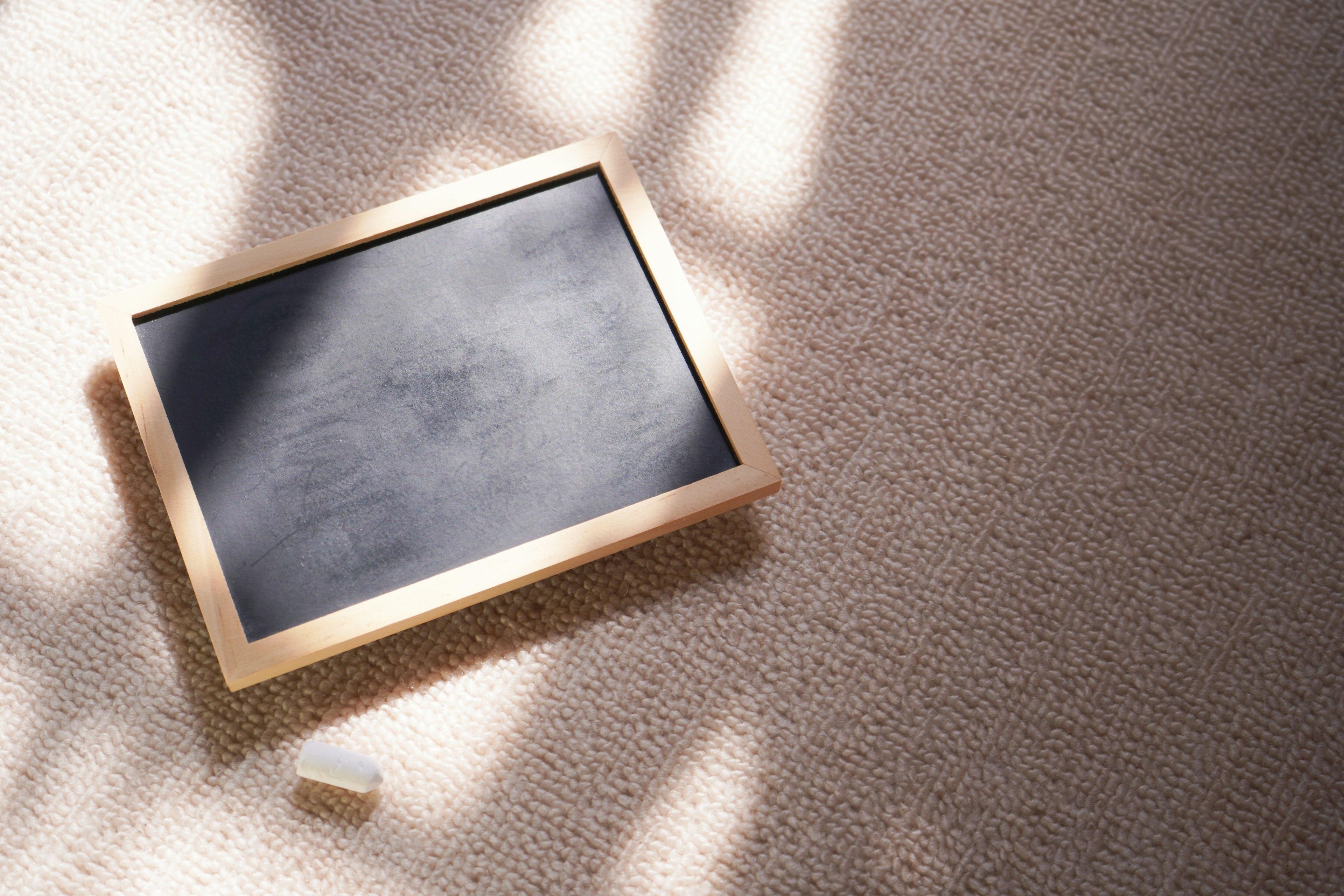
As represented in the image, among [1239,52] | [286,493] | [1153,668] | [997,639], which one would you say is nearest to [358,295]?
[286,493]

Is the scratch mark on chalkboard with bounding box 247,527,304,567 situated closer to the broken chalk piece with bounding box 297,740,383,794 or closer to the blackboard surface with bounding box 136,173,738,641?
the blackboard surface with bounding box 136,173,738,641

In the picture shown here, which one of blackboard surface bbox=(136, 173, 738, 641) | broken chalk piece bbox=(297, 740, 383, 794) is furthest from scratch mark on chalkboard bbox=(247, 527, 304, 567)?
broken chalk piece bbox=(297, 740, 383, 794)

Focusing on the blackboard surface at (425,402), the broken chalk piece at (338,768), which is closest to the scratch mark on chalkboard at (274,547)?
the blackboard surface at (425,402)

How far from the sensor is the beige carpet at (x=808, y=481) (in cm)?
78

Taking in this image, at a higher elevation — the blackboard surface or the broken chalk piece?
the blackboard surface

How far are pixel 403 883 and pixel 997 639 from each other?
0.52m

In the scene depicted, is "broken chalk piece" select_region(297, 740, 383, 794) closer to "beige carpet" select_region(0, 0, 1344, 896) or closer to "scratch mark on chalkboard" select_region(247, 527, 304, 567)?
"beige carpet" select_region(0, 0, 1344, 896)

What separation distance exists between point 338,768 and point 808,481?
453 millimetres

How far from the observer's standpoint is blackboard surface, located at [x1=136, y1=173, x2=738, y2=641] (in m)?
0.77

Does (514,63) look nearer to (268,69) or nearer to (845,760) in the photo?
(268,69)

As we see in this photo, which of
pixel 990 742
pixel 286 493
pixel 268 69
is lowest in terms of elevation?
pixel 990 742

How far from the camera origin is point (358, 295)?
830mm

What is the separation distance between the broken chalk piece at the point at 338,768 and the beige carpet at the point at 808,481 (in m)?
0.03

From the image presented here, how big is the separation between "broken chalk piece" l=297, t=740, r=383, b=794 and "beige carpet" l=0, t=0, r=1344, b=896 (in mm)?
27
